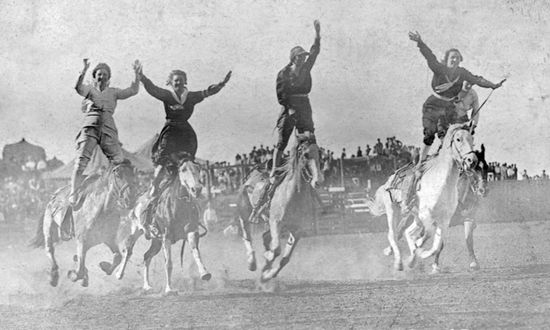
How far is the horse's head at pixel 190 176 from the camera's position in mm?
12227

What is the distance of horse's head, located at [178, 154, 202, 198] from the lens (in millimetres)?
12227

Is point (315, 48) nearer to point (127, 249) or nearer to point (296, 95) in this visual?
Answer: point (296, 95)

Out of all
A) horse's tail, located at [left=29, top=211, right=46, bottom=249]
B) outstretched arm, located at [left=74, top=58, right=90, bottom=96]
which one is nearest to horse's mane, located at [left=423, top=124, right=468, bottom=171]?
outstretched arm, located at [left=74, top=58, right=90, bottom=96]

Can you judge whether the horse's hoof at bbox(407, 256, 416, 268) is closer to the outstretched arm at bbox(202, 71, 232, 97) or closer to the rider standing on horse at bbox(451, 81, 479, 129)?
the rider standing on horse at bbox(451, 81, 479, 129)

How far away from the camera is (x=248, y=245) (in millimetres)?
13859

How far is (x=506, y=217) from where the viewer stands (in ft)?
60.0

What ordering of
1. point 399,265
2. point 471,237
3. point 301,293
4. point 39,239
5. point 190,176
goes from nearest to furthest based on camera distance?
point 190,176, point 301,293, point 399,265, point 471,237, point 39,239

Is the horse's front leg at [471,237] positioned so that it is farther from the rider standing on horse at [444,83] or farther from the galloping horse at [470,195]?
the rider standing on horse at [444,83]

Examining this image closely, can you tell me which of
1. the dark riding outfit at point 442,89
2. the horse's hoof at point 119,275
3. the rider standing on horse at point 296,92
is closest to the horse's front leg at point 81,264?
the horse's hoof at point 119,275

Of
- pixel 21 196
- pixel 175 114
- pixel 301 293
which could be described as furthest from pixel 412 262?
pixel 21 196

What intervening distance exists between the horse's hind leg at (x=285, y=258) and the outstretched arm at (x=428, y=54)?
3.56 metres

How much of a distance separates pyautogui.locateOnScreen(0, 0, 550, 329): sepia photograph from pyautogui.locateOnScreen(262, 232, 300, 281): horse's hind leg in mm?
22

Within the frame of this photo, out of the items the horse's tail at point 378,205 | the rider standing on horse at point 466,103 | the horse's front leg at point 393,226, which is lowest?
the horse's front leg at point 393,226

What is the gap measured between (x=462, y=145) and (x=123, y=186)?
17.3ft
